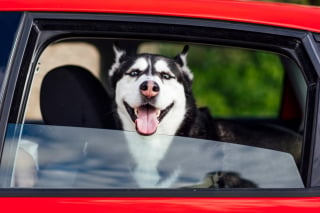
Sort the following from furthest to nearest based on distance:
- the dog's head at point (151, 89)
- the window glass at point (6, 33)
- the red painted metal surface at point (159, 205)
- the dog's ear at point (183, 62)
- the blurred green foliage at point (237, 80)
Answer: the blurred green foliage at point (237, 80) → the dog's ear at point (183, 62) → the dog's head at point (151, 89) → the window glass at point (6, 33) → the red painted metal surface at point (159, 205)

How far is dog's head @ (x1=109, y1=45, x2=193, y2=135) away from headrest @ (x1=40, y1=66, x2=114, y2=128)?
75 millimetres

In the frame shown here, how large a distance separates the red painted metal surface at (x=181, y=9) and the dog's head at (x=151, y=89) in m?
0.53

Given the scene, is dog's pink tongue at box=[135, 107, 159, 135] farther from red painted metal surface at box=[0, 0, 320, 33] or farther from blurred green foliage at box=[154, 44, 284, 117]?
blurred green foliage at box=[154, 44, 284, 117]

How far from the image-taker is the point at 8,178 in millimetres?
2527

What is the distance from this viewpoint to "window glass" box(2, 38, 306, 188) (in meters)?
2.63

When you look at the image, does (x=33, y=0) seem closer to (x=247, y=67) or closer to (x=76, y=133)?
(x=76, y=133)

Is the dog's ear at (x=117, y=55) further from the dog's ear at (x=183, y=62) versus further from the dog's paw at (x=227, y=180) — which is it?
the dog's paw at (x=227, y=180)

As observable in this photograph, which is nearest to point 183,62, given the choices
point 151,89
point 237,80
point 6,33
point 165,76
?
point 165,76

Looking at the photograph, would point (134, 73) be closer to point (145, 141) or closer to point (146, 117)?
point (146, 117)

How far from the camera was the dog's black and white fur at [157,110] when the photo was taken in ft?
9.52

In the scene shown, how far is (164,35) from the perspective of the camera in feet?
8.63

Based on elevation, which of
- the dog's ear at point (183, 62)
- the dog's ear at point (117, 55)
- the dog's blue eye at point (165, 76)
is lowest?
the dog's blue eye at point (165, 76)

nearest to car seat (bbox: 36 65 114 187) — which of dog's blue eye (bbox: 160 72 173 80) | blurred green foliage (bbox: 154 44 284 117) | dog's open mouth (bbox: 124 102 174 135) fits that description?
dog's open mouth (bbox: 124 102 174 135)

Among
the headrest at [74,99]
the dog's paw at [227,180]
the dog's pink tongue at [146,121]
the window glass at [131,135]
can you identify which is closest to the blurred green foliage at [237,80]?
the window glass at [131,135]
